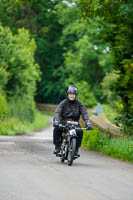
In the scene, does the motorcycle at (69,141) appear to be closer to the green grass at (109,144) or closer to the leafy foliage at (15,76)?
the green grass at (109,144)

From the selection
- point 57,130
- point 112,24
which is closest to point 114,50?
point 112,24

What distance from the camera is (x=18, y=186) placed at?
914cm

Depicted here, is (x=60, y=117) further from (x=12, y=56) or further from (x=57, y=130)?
(x=12, y=56)

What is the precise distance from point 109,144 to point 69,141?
3.90 m

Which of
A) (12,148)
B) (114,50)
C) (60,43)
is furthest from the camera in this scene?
(60,43)

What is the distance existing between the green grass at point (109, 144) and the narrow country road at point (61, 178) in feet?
1.60

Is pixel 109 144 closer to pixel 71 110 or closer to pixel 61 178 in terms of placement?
pixel 71 110

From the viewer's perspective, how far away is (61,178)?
1035cm

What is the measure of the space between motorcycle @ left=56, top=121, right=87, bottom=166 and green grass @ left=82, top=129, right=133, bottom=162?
2081 mm

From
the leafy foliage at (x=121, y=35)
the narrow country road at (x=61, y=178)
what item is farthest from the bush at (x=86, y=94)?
the narrow country road at (x=61, y=178)

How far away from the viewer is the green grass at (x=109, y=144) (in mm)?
15250

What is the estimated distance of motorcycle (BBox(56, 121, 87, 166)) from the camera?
12797 millimetres

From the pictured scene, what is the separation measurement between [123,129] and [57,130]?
5.40 m

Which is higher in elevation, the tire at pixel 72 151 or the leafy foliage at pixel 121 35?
the leafy foliage at pixel 121 35
